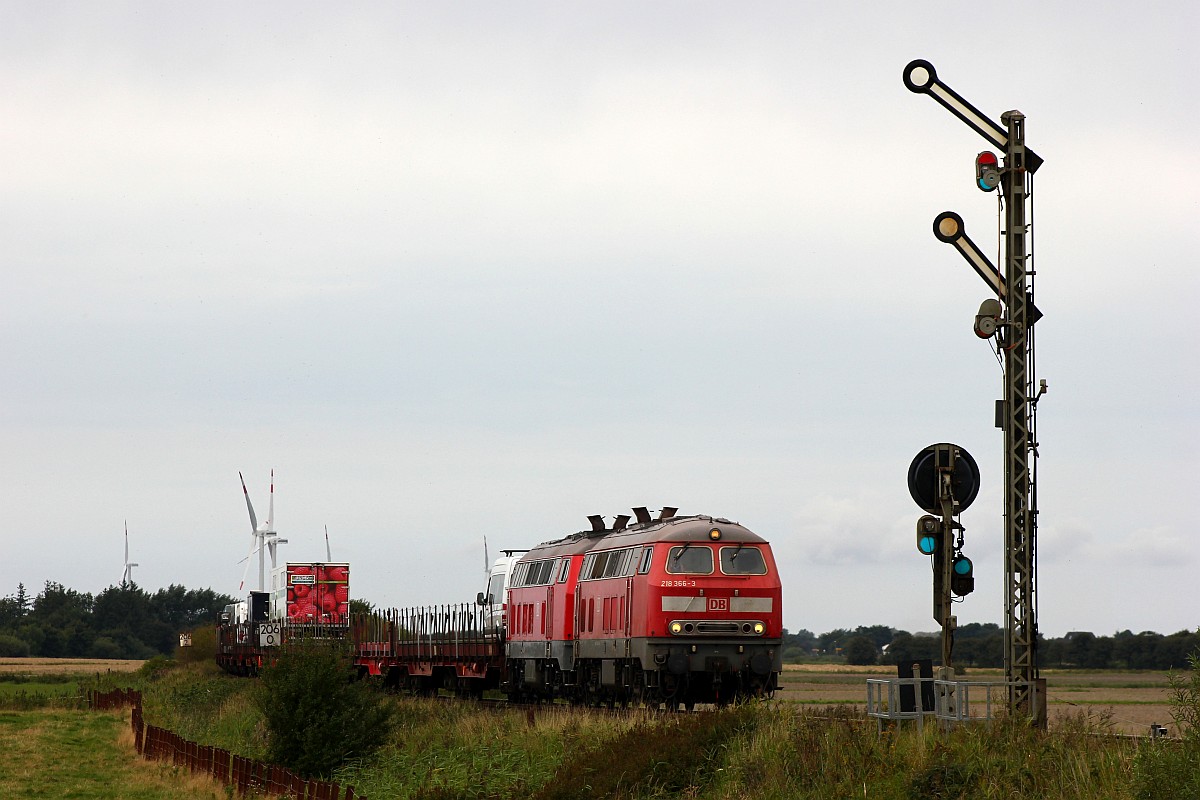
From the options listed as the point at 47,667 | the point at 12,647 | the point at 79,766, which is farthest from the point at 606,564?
the point at 12,647

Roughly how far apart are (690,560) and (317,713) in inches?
308

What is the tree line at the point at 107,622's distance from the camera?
153750 millimetres

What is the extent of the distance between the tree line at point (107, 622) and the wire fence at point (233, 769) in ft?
377

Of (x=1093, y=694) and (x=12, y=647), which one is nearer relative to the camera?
(x=1093, y=694)

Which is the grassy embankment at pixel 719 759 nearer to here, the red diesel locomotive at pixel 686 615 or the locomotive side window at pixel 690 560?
the red diesel locomotive at pixel 686 615

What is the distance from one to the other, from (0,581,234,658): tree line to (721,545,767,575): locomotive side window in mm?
126554

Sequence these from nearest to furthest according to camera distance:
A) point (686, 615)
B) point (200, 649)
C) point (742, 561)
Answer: point (686, 615) < point (742, 561) < point (200, 649)

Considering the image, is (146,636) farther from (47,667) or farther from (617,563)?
(617,563)

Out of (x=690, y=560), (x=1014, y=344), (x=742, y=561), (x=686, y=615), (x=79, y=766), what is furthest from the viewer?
(x=79, y=766)

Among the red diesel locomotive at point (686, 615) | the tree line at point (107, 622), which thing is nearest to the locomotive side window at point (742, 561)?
the red diesel locomotive at point (686, 615)

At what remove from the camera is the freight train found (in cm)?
2920

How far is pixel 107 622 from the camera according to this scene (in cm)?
16550

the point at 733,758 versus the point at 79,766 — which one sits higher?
the point at 733,758

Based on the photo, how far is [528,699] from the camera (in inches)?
1603
